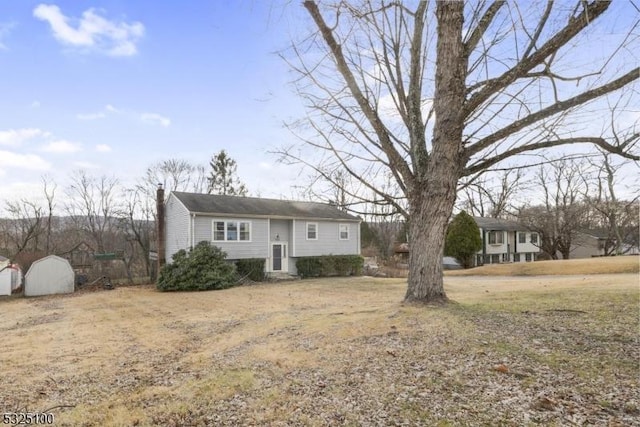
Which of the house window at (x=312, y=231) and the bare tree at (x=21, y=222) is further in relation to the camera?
the bare tree at (x=21, y=222)

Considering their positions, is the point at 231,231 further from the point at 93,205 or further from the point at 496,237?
the point at 496,237

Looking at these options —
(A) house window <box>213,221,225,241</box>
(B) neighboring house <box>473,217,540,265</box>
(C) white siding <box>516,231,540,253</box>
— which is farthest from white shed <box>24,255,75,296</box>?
(C) white siding <box>516,231,540,253</box>

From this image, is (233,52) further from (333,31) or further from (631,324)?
(631,324)

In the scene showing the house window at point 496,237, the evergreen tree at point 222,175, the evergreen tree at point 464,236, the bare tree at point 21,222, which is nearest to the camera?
the bare tree at point 21,222

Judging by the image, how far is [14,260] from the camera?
1939 centimetres

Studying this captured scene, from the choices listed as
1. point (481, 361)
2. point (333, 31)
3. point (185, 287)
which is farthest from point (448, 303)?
point (185, 287)

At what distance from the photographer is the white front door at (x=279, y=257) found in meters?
22.2

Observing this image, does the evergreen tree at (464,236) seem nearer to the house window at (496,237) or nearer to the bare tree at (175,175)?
the house window at (496,237)

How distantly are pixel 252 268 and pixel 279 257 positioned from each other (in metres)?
2.51

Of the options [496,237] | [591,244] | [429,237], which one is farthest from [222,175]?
[591,244]

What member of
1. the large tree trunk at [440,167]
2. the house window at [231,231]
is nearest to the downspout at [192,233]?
the house window at [231,231]

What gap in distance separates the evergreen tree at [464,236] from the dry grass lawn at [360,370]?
20.7 meters

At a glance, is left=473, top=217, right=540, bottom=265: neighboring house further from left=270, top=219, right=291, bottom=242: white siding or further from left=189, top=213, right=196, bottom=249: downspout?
left=189, top=213, right=196, bottom=249: downspout

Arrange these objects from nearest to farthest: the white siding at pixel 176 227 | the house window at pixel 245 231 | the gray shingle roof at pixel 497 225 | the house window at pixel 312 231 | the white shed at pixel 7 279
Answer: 1. the white shed at pixel 7 279
2. the white siding at pixel 176 227
3. the house window at pixel 245 231
4. the house window at pixel 312 231
5. the gray shingle roof at pixel 497 225
